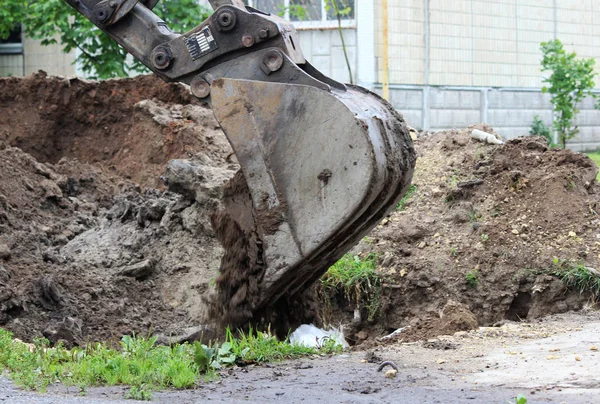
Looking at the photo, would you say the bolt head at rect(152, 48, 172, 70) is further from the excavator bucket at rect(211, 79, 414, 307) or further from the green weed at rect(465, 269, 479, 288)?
the green weed at rect(465, 269, 479, 288)

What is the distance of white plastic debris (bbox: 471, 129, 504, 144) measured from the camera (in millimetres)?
10398

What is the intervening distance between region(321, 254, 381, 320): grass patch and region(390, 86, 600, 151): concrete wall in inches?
344

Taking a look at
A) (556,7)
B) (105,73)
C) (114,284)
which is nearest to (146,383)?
(114,284)

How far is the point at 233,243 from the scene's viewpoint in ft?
21.2

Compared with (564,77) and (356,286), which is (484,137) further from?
(564,77)

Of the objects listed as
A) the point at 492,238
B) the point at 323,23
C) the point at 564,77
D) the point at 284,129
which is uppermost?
the point at 323,23

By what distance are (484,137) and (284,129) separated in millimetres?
4983

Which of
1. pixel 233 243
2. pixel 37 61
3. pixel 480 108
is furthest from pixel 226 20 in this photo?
pixel 37 61

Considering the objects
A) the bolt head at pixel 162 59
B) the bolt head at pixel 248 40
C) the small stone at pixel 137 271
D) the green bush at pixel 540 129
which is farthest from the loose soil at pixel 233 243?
the green bush at pixel 540 129

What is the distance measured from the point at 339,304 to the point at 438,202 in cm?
164

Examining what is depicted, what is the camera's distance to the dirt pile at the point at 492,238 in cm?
834

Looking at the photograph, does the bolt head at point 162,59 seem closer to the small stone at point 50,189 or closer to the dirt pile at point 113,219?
the dirt pile at point 113,219

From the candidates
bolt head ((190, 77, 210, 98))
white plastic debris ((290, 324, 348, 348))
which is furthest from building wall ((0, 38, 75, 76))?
bolt head ((190, 77, 210, 98))

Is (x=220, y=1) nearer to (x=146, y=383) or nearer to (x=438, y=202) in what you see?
(x=146, y=383)
